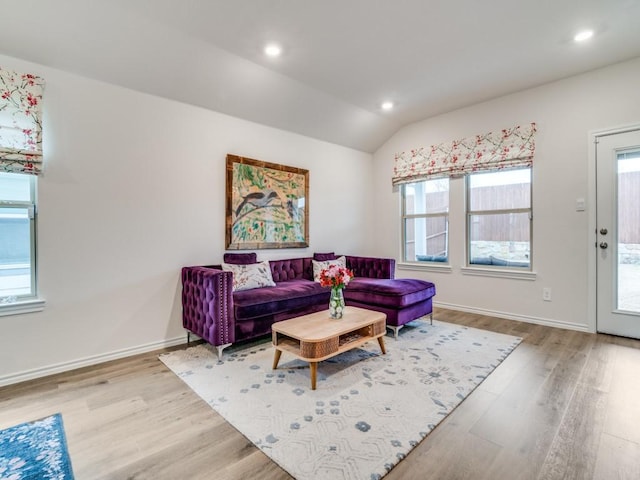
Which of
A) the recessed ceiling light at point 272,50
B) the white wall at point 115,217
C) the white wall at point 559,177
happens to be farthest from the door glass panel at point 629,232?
the white wall at point 115,217

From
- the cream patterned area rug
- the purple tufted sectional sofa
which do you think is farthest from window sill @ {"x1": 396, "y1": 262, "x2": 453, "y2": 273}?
the cream patterned area rug

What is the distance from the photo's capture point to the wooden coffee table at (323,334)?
2.30 meters

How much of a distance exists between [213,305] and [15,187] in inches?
Result: 70.9

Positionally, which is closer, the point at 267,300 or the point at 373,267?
the point at 267,300

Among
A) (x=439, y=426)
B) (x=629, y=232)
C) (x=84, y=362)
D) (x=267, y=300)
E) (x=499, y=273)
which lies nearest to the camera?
(x=439, y=426)

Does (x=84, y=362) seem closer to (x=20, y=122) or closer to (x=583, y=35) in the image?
(x=20, y=122)

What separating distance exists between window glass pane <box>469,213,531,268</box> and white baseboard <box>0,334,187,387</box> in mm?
3888

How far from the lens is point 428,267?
16.1 ft

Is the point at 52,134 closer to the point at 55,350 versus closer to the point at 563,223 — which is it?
the point at 55,350

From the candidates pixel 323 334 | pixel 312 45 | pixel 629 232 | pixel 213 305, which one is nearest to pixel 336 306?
pixel 323 334

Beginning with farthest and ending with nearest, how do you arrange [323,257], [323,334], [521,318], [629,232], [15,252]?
[323,257] < [521,318] < [629,232] < [15,252] < [323,334]

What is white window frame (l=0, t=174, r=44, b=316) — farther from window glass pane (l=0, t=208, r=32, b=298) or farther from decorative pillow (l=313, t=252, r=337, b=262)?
decorative pillow (l=313, t=252, r=337, b=262)

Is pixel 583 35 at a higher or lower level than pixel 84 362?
higher

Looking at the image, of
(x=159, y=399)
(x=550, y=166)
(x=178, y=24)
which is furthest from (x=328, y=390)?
(x=550, y=166)
